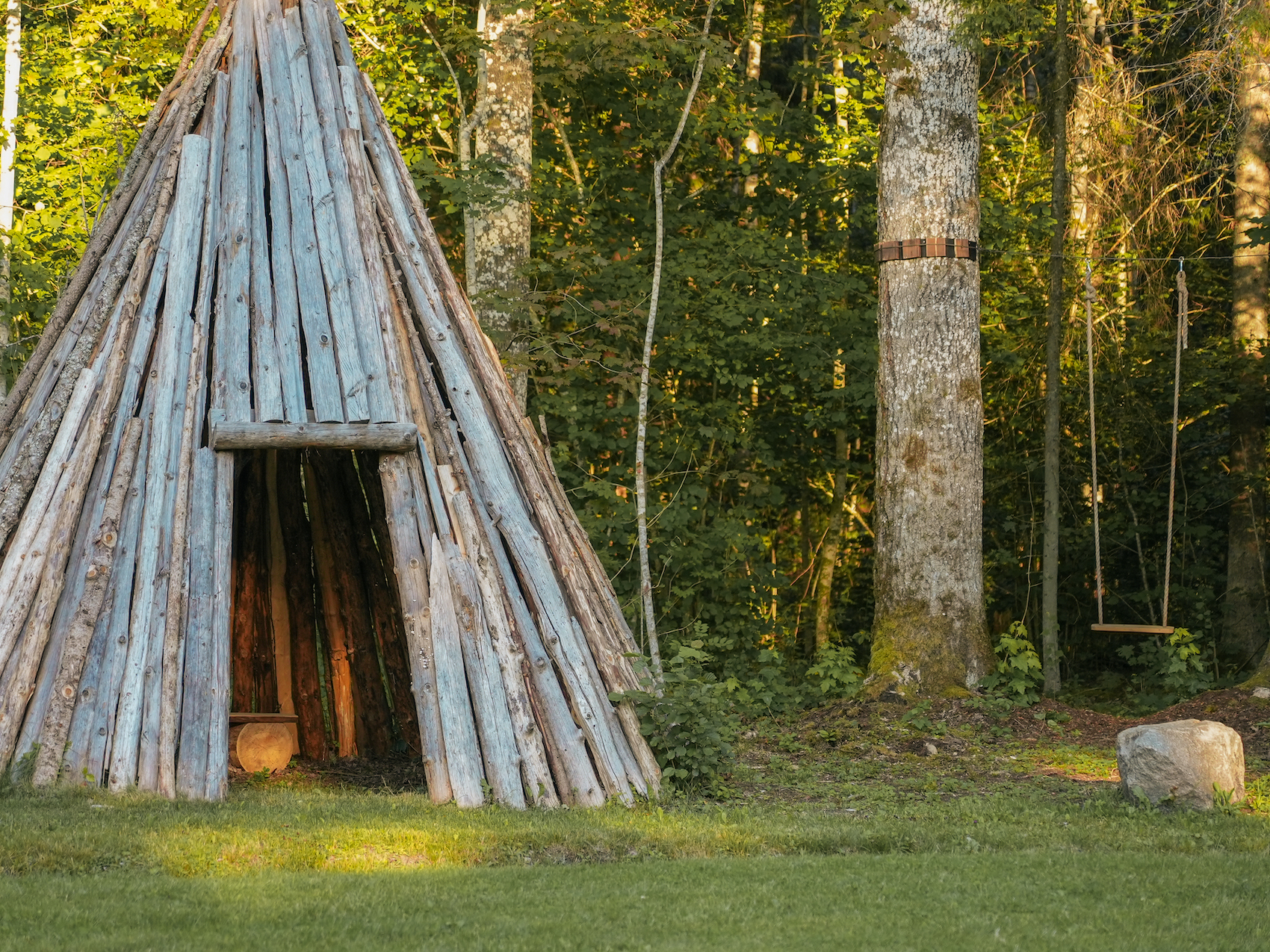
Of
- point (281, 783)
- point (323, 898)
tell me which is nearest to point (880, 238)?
point (281, 783)

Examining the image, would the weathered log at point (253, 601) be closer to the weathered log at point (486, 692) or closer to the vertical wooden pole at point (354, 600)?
the vertical wooden pole at point (354, 600)

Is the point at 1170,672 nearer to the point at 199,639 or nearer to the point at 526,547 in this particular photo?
the point at 526,547

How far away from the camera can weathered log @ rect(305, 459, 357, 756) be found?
9.80 meters

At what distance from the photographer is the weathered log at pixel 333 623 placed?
9805 millimetres

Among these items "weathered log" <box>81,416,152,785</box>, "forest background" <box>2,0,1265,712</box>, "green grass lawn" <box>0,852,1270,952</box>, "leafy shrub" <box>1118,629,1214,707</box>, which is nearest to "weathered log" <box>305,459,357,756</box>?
"weathered log" <box>81,416,152,785</box>

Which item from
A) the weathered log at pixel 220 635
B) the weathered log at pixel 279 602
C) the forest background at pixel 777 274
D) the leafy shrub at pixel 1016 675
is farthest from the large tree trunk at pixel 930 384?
the weathered log at pixel 220 635

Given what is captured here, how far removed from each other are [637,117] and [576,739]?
8.95m

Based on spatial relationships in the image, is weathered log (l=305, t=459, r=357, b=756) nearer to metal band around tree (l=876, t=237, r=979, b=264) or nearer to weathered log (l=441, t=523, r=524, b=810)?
weathered log (l=441, t=523, r=524, b=810)

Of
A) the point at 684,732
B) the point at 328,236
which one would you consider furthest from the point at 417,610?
the point at 328,236

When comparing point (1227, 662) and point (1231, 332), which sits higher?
point (1231, 332)

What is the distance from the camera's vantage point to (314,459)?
9.80m

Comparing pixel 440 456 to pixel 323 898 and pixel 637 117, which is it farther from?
pixel 637 117

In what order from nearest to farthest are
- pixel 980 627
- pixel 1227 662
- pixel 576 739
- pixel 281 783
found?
pixel 576 739 → pixel 281 783 → pixel 980 627 → pixel 1227 662

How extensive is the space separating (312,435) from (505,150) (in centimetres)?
561
